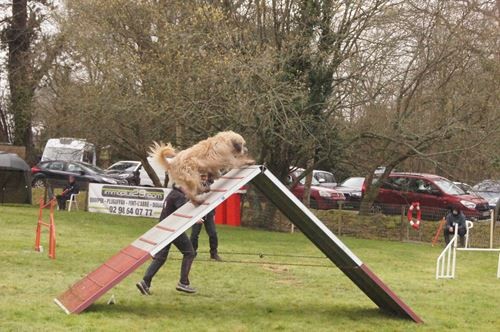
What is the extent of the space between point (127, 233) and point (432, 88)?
9.83 meters

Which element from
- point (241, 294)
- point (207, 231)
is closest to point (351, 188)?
point (207, 231)

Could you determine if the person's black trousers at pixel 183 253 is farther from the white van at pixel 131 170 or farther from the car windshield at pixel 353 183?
the white van at pixel 131 170

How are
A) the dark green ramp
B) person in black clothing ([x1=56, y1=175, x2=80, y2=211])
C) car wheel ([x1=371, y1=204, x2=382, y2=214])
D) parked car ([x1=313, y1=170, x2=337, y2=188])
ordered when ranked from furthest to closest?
parked car ([x1=313, y1=170, x2=337, y2=188]) < person in black clothing ([x1=56, y1=175, x2=80, y2=211]) < car wheel ([x1=371, y1=204, x2=382, y2=214]) < the dark green ramp

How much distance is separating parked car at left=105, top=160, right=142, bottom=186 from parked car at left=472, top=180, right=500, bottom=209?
1522cm

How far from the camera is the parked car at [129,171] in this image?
33250 mm

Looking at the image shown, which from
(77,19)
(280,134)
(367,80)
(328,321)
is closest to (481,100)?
(367,80)

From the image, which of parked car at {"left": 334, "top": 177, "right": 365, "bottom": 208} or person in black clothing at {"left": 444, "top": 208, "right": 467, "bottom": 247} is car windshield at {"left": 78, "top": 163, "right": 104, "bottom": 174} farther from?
person in black clothing at {"left": 444, "top": 208, "right": 467, "bottom": 247}

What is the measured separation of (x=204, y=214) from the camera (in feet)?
25.1

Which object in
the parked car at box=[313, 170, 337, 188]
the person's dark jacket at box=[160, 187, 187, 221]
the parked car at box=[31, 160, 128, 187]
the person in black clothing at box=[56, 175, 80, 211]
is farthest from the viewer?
the parked car at box=[313, 170, 337, 188]

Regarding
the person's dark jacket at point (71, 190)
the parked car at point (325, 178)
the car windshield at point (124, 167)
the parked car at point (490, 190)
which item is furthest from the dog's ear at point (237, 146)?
the car windshield at point (124, 167)

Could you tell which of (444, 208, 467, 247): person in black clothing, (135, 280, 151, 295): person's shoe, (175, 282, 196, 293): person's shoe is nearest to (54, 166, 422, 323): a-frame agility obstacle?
(135, 280, 151, 295): person's shoe

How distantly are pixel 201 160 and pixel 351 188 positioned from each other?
2135 cm

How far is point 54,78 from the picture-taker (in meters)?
28.8

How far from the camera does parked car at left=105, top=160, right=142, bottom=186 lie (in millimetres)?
33250
